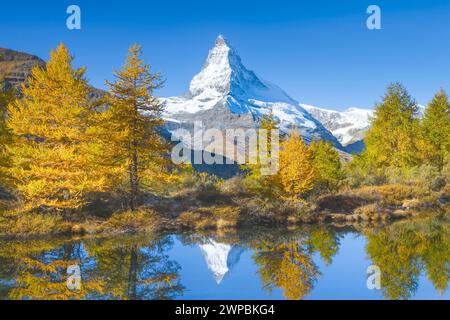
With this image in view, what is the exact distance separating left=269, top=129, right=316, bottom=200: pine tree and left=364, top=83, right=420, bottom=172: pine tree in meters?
14.8

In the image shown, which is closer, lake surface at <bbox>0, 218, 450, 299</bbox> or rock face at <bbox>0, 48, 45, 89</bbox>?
lake surface at <bbox>0, 218, 450, 299</bbox>

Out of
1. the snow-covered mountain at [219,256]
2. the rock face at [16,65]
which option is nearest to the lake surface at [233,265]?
the snow-covered mountain at [219,256]

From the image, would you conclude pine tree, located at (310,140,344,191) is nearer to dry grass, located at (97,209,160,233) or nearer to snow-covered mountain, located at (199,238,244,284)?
dry grass, located at (97,209,160,233)

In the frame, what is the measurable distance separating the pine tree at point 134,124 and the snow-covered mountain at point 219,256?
6820 mm

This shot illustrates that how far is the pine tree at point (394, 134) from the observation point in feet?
A: 130

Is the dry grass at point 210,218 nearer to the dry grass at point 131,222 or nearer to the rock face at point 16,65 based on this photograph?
the dry grass at point 131,222

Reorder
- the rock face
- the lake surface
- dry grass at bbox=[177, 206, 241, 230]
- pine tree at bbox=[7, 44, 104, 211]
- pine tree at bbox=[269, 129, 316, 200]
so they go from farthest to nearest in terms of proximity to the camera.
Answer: the rock face, pine tree at bbox=[269, 129, 316, 200], dry grass at bbox=[177, 206, 241, 230], pine tree at bbox=[7, 44, 104, 211], the lake surface

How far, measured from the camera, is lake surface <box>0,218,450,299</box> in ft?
38.3

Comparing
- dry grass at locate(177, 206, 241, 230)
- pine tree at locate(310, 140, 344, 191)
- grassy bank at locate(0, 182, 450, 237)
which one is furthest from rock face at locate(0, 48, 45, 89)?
dry grass at locate(177, 206, 241, 230)

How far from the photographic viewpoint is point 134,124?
81.0ft
